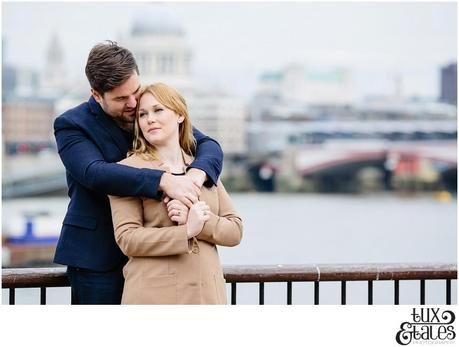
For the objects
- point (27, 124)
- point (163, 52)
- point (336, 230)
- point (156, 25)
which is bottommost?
point (336, 230)

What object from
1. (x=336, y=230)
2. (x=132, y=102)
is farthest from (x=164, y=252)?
(x=336, y=230)

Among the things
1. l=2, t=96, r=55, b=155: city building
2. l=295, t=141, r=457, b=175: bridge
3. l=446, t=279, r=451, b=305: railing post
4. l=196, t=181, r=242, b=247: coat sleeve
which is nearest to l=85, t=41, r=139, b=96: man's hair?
l=196, t=181, r=242, b=247: coat sleeve

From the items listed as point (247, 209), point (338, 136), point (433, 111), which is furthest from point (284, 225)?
point (433, 111)

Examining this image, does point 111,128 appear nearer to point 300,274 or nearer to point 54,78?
point 300,274

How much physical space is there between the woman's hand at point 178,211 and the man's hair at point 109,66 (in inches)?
12.3

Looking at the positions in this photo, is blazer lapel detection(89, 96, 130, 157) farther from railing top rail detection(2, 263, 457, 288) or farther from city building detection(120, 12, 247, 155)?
city building detection(120, 12, 247, 155)

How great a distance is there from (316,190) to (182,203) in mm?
35476

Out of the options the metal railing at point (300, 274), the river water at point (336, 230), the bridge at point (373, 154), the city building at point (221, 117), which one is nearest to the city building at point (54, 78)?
the city building at point (221, 117)

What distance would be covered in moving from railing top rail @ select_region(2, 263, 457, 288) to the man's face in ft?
1.58

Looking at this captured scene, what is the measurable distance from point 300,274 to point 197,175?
573 mm

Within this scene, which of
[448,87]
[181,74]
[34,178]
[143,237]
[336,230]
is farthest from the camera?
[181,74]

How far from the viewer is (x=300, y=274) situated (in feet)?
7.11

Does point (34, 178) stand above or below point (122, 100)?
below

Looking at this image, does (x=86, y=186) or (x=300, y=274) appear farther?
(x=300, y=274)
